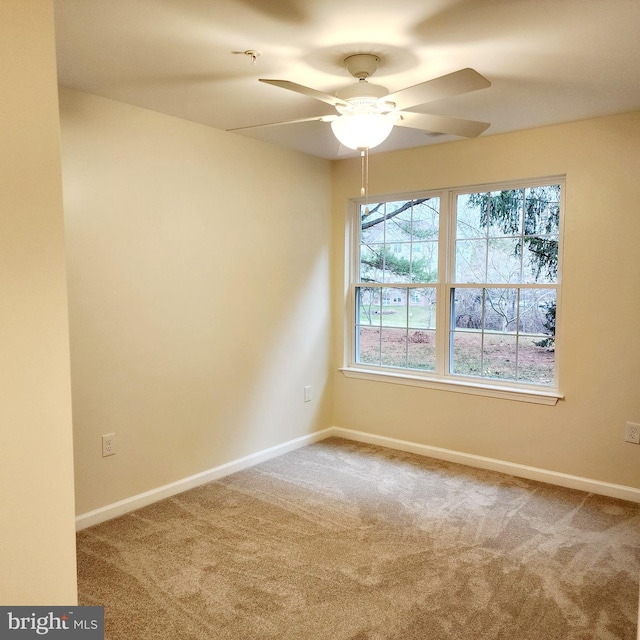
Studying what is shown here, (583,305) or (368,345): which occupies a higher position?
(583,305)

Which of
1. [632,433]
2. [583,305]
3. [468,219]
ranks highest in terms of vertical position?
[468,219]

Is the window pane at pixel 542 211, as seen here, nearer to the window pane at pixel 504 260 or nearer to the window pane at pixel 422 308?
the window pane at pixel 504 260

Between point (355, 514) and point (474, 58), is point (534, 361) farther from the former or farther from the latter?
point (474, 58)

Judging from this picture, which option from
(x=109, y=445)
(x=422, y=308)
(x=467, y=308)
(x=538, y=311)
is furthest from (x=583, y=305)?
(x=109, y=445)

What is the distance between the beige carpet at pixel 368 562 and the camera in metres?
2.17

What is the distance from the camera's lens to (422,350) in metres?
4.38

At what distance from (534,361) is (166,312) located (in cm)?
258

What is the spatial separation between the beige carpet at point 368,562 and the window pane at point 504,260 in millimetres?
1438

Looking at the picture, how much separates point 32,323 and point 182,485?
2387 millimetres

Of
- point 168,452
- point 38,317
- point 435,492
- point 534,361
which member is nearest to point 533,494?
point 435,492

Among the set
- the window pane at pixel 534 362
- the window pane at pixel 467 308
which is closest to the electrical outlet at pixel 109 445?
the window pane at pixel 467 308

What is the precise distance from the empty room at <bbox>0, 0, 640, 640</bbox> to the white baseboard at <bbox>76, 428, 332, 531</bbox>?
14 millimetres
